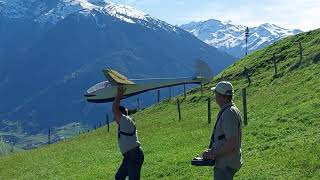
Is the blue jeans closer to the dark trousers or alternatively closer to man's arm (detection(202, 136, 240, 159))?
man's arm (detection(202, 136, 240, 159))

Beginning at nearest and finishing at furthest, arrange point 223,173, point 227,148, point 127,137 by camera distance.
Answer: point 227,148, point 223,173, point 127,137

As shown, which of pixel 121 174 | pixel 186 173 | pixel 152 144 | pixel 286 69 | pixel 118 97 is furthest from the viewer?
pixel 286 69

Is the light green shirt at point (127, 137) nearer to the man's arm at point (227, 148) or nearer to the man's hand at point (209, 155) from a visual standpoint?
the man's hand at point (209, 155)

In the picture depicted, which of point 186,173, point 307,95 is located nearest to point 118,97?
point 186,173

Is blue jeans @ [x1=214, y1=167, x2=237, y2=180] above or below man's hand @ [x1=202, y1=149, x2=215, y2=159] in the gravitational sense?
below

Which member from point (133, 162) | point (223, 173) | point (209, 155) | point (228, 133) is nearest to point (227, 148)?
point (228, 133)

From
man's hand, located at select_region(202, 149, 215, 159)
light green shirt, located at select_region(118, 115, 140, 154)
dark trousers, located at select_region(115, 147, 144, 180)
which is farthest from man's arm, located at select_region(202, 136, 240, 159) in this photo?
dark trousers, located at select_region(115, 147, 144, 180)

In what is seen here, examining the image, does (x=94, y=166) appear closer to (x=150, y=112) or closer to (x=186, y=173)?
(x=186, y=173)

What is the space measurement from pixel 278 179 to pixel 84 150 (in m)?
24.9

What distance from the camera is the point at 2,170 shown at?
3872 centimetres

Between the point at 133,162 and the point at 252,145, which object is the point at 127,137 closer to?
the point at 133,162

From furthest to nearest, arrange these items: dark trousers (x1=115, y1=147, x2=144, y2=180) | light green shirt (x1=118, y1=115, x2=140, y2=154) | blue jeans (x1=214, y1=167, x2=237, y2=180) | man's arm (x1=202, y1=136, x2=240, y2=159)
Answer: dark trousers (x1=115, y1=147, x2=144, y2=180), light green shirt (x1=118, y1=115, x2=140, y2=154), blue jeans (x1=214, y1=167, x2=237, y2=180), man's arm (x1=202, y1=136, x2=240, y2=159)

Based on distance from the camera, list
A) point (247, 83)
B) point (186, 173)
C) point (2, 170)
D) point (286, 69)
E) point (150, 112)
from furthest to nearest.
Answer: point (150, 112) < point (247, 83) < point (286, 69) < point (2, 170) < point (186, 173)

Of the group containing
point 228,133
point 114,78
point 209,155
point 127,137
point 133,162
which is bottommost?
point 133,162
